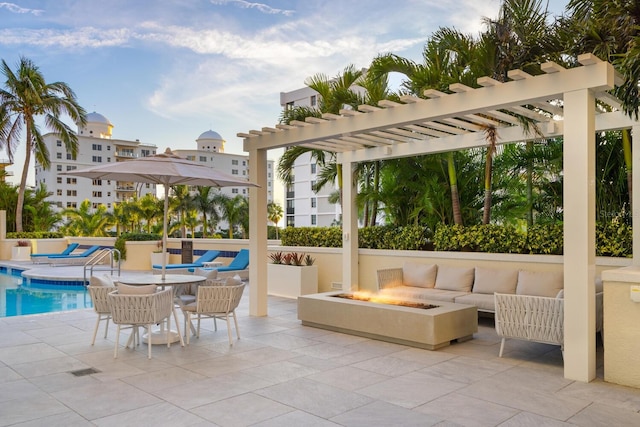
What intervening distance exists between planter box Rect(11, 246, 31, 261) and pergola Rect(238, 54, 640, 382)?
663 inches

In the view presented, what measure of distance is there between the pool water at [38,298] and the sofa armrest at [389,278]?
6236 millimetres

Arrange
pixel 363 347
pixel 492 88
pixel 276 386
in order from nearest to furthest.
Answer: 1. pixel 276 386
2. pixel 492 88
3. pixel 363 347

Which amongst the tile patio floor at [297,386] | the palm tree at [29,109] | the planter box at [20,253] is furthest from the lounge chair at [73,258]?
the tile patio floor at [297,386]

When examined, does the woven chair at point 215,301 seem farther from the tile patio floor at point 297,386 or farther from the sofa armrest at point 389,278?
the sofa armrest at point 389,278

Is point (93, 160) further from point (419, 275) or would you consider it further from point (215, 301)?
point (215, 301)

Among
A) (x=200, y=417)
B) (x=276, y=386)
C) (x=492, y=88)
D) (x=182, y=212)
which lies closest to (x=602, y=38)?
(x=492, y=88)

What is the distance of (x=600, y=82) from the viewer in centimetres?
520

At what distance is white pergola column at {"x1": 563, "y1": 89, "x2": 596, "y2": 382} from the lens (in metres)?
5.30

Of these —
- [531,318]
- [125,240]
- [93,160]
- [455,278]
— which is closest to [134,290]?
[531,318]

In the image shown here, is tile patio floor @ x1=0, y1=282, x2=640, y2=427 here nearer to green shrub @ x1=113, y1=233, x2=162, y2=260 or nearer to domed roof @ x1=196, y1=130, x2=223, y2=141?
green shrub @ x1=113, y1=233, x2=162, y2=260

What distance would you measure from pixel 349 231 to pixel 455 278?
8.70 ft

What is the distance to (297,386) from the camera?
4.98 metres

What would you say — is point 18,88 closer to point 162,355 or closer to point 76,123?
point 76,123

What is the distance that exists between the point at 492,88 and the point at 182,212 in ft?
92.5
